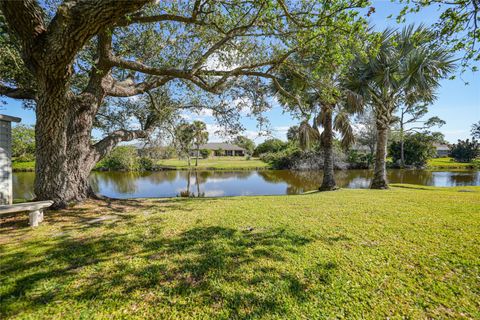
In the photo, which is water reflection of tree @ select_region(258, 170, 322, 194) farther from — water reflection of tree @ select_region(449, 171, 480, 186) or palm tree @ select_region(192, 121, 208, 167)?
water reflection of tree @ select_region(449, 171, 480, 186)

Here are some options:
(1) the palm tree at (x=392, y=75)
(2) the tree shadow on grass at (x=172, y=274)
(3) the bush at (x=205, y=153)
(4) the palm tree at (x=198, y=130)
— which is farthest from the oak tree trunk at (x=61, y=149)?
(3) the bush at (x=205, y=153)

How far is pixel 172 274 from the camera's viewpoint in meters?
2.50

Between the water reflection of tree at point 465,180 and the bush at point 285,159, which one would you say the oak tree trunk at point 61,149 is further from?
the bush at point 285,159

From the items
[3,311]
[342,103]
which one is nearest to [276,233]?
[3,311]

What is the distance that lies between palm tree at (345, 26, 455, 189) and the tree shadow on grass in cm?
814

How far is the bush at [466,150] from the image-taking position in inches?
1467

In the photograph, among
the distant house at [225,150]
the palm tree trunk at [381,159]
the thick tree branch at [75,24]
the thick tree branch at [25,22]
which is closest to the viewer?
the thick tree branch at [75,24]

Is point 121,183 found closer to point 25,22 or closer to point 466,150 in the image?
point 25,22

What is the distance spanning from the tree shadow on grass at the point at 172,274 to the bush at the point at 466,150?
5335cm

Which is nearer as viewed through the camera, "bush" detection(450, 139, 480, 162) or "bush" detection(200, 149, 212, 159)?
"bush" detection(450, 139, 480, 162)

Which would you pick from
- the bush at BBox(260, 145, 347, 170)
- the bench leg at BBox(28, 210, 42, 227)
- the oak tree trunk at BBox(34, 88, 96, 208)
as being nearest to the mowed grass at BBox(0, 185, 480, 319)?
the bench leg at BBox(28, 210, 42, 227)

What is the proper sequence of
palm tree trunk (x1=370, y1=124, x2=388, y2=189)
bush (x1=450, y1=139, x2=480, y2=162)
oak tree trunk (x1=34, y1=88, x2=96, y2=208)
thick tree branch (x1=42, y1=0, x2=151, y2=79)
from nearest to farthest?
thick tree branch (x1=42, y1=0, x2=151, y2=79), oak tree trunk (x1=34, y1=88, x2=96, y2=208), palm tree trunk (x1=370, y1=124, x2=388, y2=189), bush (x1=450, y1=139, x2=480, y2=162)

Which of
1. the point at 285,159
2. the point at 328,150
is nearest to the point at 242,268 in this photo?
the point at 328,150

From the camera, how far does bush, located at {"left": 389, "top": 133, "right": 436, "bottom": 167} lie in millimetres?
26938
